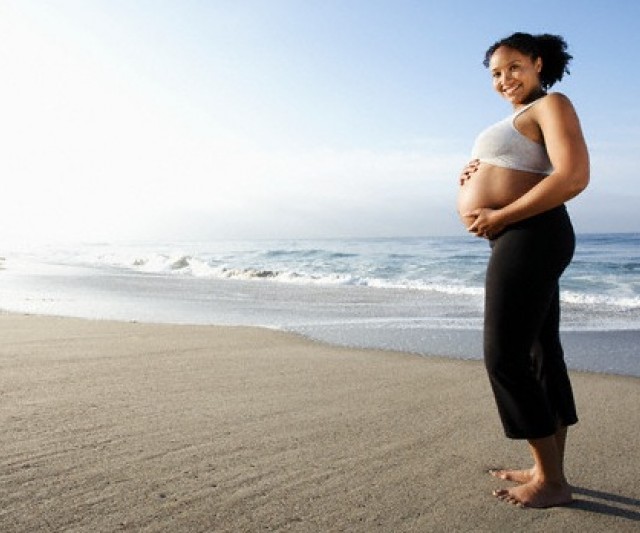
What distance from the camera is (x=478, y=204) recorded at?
2.69 m

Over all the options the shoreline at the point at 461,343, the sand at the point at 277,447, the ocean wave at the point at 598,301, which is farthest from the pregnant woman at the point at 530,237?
the ocean wave at the point at 598,301

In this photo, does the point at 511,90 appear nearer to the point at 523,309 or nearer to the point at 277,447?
the point at 523,309

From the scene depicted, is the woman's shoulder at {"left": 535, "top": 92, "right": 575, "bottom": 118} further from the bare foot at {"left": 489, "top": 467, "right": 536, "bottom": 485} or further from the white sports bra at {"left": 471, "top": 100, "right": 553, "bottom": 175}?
the bare foot at {"left": 489, "top": 467, "right": 536, "bottom": 485}

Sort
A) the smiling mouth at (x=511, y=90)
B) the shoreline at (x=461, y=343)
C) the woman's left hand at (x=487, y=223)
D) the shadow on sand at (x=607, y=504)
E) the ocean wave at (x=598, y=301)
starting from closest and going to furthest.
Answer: the shadow on sand at (x=607, y=504), the woman's left hand at (x=487, y=223), the smiling mouth at (x=511, y=90), the shoreline at (x=461, y=343), the ocean wave at (x=598, y=301)

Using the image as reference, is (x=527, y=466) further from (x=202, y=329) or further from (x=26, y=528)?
(x=202, y=329)

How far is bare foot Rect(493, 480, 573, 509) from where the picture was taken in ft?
8.20

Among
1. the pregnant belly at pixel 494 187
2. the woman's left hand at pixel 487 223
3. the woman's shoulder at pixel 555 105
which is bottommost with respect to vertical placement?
the woman's left hand at pixel 487 223

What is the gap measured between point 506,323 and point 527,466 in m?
0.87

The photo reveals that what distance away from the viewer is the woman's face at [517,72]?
264 centimetres

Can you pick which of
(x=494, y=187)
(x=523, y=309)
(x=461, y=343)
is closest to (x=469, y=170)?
(x=494, y=187)

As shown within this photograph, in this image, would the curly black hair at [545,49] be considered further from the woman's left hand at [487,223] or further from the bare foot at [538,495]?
the bare foot at [538,495]

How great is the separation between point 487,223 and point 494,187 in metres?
0.15

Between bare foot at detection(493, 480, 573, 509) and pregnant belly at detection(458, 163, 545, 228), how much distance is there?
1.06 metres

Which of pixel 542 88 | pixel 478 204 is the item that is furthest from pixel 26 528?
pixel 542 88
